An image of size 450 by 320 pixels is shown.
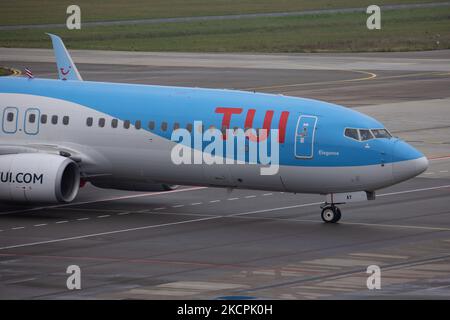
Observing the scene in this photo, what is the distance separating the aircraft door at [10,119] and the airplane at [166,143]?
0.03 m

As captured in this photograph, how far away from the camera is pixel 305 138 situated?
40.0 m

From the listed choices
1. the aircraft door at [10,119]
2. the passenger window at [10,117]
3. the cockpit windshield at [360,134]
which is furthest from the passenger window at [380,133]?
the passenger window at [10,117]

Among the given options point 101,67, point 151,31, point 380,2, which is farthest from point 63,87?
point 380,2

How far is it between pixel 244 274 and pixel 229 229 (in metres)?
6.86

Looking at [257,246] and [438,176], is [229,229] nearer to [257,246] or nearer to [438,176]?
[257,246]

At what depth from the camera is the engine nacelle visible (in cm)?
4106

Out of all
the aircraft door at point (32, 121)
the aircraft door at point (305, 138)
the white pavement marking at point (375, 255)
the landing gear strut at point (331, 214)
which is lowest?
the white pavement marking at point (375, 255)

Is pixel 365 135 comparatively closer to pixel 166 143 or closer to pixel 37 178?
pixel 166 143

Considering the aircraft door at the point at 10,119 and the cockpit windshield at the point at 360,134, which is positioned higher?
the aircraft door at the point at 10,119

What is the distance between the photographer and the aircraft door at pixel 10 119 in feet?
143

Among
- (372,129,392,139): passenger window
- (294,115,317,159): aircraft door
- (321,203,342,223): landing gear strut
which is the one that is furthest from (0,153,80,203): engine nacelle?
(372,129,392,139): passenger window

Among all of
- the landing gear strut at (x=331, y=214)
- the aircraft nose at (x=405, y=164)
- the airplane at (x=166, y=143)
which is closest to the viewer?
the aircraft nose at (x=405, y=164)

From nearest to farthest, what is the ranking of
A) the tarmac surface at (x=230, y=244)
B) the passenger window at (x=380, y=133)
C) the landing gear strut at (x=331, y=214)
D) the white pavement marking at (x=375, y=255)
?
the tarmac surface at (x=230, y=244) < the white pavement marking at (x=375, y=255) < the passenger window at (x=380, y=133) < the landing gear strut at (x=331, y=214)

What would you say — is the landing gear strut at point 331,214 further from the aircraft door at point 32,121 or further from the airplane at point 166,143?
the aircraft door at point 32,121
